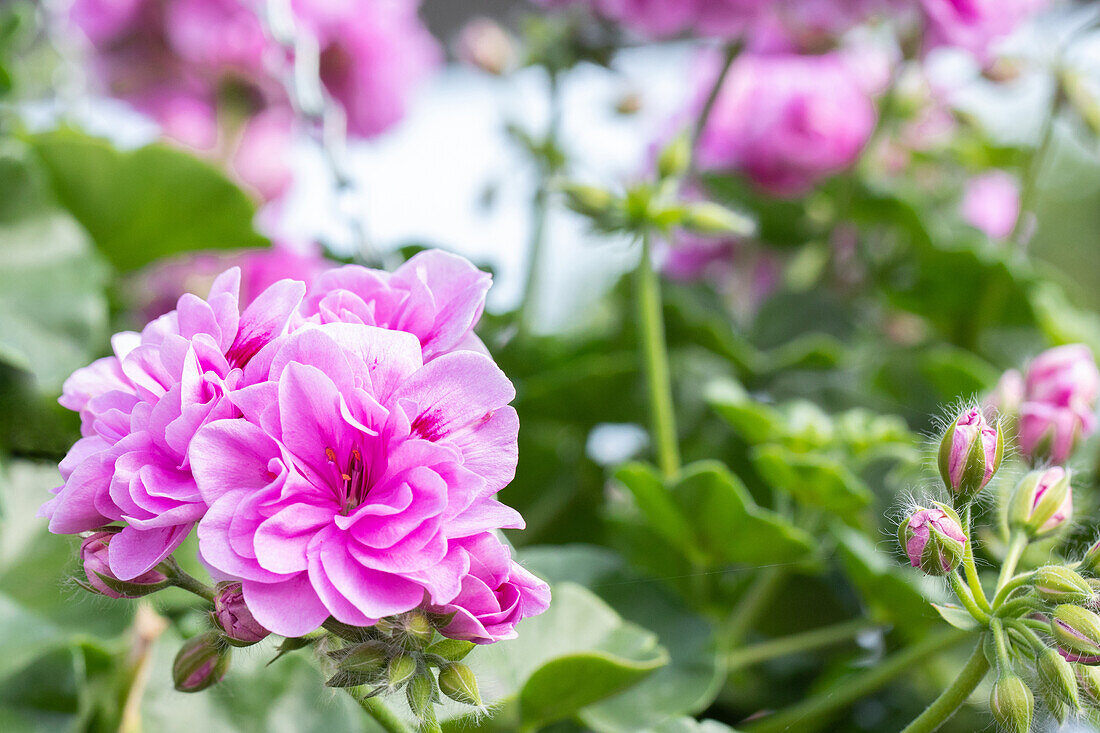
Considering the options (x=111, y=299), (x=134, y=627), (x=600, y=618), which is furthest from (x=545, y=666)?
(x=111, y=299)

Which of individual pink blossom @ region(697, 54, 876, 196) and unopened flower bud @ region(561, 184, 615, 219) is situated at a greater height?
unopened flower bud @ region(561, 184, 615, 219)

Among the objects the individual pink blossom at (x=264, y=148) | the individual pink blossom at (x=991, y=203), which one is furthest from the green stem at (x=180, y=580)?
the individual pink blossom at (x=991, y=203)

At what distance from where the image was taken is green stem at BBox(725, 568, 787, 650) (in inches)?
14.9

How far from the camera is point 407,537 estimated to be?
7.4 inches

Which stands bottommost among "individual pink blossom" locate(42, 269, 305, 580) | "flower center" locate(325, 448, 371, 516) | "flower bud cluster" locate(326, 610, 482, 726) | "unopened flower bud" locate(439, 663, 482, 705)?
"unopened flower bud" locate(439, 663, 482, 705)

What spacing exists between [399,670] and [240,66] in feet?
1.78

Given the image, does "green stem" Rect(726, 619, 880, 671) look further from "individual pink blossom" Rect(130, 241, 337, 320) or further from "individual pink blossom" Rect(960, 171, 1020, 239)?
"individual pink blossom" Rect(960, 171, 1020, 239)

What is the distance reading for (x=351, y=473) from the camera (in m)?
0.21

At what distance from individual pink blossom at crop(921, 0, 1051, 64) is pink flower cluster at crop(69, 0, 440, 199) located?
0.37 meters

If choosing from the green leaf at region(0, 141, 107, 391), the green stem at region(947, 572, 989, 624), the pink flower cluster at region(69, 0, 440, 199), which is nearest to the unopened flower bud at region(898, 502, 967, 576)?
the green stem at region(947, 572, 989, 624)

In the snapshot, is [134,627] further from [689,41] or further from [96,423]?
[689,41]

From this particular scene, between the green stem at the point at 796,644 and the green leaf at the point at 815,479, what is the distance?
5cm

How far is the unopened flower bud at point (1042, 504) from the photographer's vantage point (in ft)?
0.78

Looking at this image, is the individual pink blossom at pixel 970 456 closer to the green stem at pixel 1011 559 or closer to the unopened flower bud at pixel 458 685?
the green stem at pixel 1011 559
